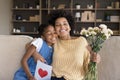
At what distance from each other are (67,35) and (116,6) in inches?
195

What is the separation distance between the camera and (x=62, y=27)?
220 cm

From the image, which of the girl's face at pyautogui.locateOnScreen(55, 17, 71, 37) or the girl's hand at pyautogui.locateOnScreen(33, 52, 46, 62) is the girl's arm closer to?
the girl's hand at pyautogui.locateOnScreen(33, 52, 46, 62)

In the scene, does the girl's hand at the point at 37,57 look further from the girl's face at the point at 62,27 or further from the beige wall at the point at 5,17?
the beige wall at the point at 5,17

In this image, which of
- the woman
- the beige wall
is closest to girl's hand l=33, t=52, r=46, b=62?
the woman

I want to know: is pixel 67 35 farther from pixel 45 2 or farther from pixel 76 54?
pixel 45 2

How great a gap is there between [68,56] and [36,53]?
293mm

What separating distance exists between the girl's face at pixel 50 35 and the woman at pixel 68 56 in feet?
0.13

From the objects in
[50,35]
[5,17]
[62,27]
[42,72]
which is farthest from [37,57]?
[5,17]

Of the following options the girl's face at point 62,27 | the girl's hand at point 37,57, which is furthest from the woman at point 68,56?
the girl's hand at point 37,57

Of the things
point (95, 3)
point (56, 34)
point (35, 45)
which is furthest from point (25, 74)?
point (95, 3)

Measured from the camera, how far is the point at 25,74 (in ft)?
7.17

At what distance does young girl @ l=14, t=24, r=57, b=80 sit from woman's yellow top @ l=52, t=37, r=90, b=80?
0.33 ft

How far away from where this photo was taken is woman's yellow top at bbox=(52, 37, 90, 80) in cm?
210

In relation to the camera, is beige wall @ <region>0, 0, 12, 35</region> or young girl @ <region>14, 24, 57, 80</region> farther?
beige wall @ <region>0, 0, 12, 35</region>
